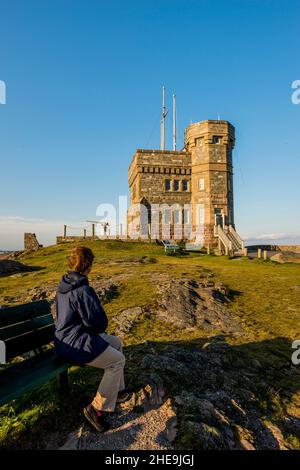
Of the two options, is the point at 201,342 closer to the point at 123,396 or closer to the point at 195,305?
the point at 195,305

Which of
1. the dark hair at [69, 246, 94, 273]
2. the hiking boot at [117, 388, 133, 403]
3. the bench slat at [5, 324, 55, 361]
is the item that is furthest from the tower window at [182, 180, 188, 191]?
the hiking boot at [117, 388, 133, 403]

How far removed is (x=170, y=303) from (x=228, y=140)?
31224 millimetres

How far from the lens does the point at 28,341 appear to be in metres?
4.30

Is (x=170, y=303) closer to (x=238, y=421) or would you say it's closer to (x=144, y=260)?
(x=238, y=421)

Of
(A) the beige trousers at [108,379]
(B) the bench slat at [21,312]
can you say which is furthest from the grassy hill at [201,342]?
(B) the bench slat at [21,312]

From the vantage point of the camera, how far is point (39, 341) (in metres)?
4.49

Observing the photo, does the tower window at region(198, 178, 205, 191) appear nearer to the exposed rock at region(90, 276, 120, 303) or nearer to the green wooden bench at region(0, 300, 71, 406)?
the exposed rock at region(90, 276, 120, 303)

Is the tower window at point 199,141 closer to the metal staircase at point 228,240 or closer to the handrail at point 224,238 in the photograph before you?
the metal staircase at point 228,240

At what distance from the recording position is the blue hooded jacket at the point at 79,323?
12.1 feet

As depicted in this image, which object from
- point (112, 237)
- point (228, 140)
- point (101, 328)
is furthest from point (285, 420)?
point (228, 140)

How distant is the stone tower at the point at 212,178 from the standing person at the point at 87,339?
31.8 metres

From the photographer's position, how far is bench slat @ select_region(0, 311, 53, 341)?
13.1 ft

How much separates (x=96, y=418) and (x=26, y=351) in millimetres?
1391

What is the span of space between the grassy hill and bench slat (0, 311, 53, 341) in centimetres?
84
